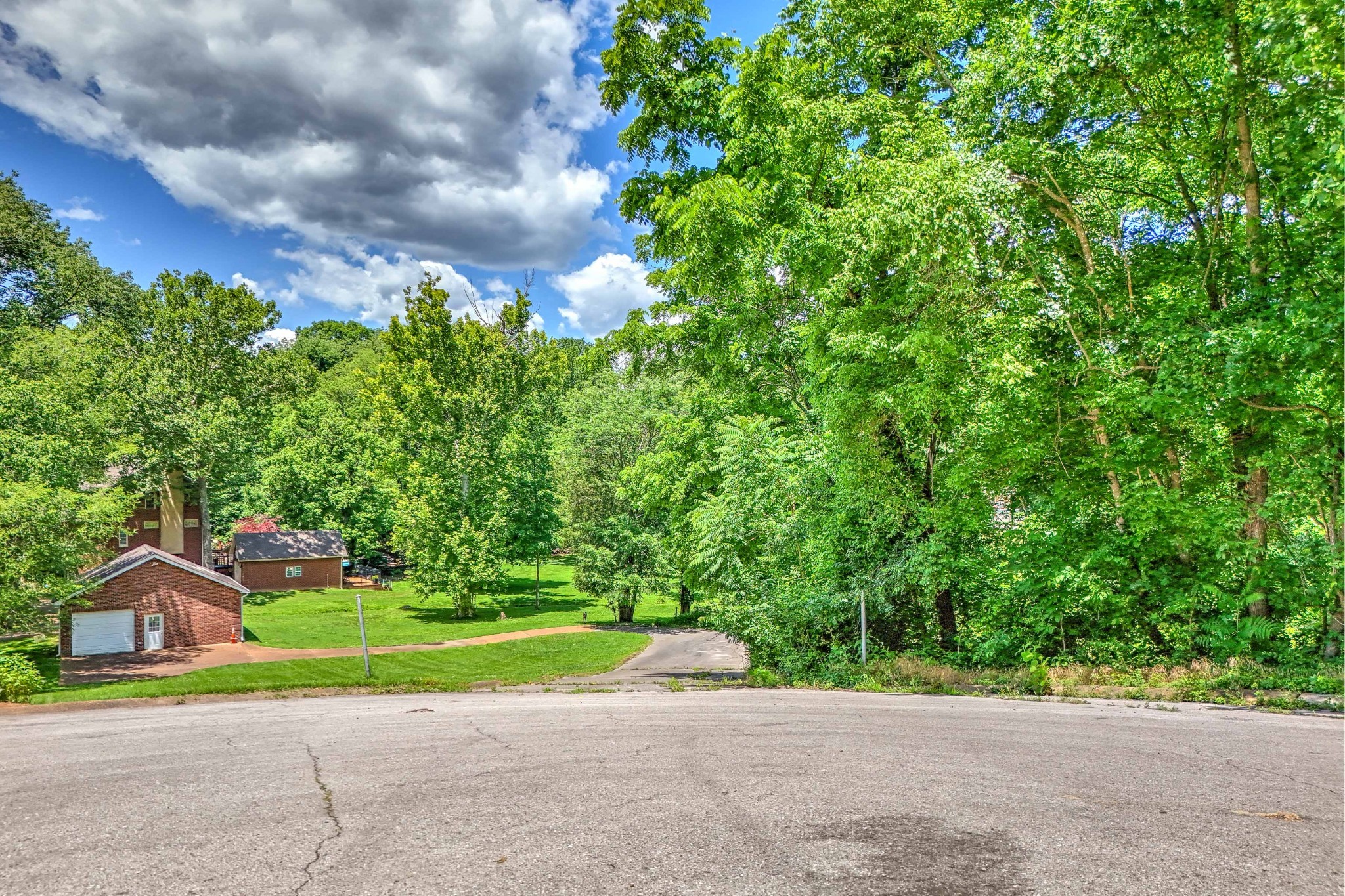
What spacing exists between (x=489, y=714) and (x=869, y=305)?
9393 millimetres

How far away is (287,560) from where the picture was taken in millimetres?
46562

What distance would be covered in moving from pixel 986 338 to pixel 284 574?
4782 cm

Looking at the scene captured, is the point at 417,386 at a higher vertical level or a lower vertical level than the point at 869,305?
higher

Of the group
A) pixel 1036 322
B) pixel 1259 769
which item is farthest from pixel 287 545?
pixel 1259 769

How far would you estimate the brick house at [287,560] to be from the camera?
45.8 meters

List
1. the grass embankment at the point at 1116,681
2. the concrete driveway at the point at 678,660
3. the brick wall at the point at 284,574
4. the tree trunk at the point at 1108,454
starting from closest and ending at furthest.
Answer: the grass embankment at the point at 1116,681 → the tree trunk at the point at 1108,454 → the concrete driveway at the point at 678,660 → the brick wall at the point at 284,574

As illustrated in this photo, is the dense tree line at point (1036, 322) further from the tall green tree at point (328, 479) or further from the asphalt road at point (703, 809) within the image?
the tall green tree at point (328, 479)

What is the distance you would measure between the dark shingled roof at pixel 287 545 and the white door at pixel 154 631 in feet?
66.1

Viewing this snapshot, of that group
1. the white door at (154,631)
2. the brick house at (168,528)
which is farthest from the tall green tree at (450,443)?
the brick house at (168,528)

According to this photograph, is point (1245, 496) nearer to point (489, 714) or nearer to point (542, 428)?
point (489, 714)

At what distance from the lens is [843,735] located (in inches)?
270

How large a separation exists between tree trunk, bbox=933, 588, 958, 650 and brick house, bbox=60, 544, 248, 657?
26375 millimetres

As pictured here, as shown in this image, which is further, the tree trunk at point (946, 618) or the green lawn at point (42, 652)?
the green lawn at point (42, 652)

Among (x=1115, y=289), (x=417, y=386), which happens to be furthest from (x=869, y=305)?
(x=417, y=386)
